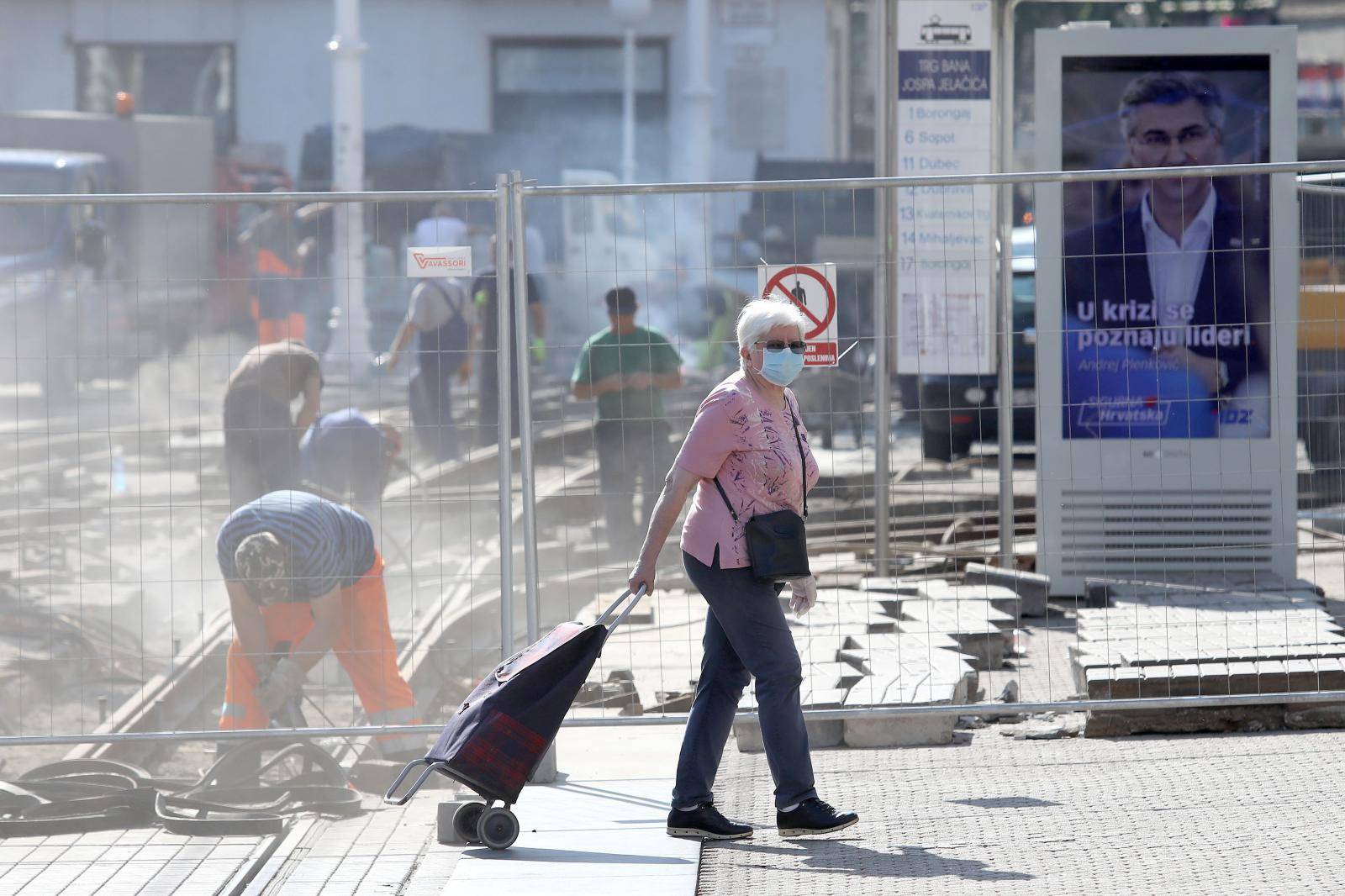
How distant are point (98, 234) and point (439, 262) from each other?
610 inches

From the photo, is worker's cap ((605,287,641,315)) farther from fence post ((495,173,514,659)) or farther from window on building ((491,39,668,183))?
window on building ((491,39,668,183))

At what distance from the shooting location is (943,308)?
917cm

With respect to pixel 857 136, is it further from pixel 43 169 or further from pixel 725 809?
pixel 725 809

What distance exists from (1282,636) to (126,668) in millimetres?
5780

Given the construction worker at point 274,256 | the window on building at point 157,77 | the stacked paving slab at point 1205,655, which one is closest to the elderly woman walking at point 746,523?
the stacked paving slab at point 1205,655

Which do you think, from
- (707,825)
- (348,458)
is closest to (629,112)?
(348,458)

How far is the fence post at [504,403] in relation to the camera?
6020mm

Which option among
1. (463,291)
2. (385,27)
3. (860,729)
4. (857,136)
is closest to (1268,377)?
(860,729)

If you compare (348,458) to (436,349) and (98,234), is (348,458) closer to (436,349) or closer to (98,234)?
(436,349)

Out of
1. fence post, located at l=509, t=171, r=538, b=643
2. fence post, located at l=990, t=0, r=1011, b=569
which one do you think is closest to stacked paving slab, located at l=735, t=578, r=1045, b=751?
fence post, located at l=990, t=0, r=1011, b=569

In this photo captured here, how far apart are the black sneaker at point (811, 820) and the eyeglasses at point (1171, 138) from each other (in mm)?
5222

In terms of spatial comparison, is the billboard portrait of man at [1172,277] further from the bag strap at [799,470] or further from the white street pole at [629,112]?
the white street pole at [629,112]

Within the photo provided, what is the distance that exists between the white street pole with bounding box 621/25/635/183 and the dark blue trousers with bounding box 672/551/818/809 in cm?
2770

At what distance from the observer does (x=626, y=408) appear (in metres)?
9.41
